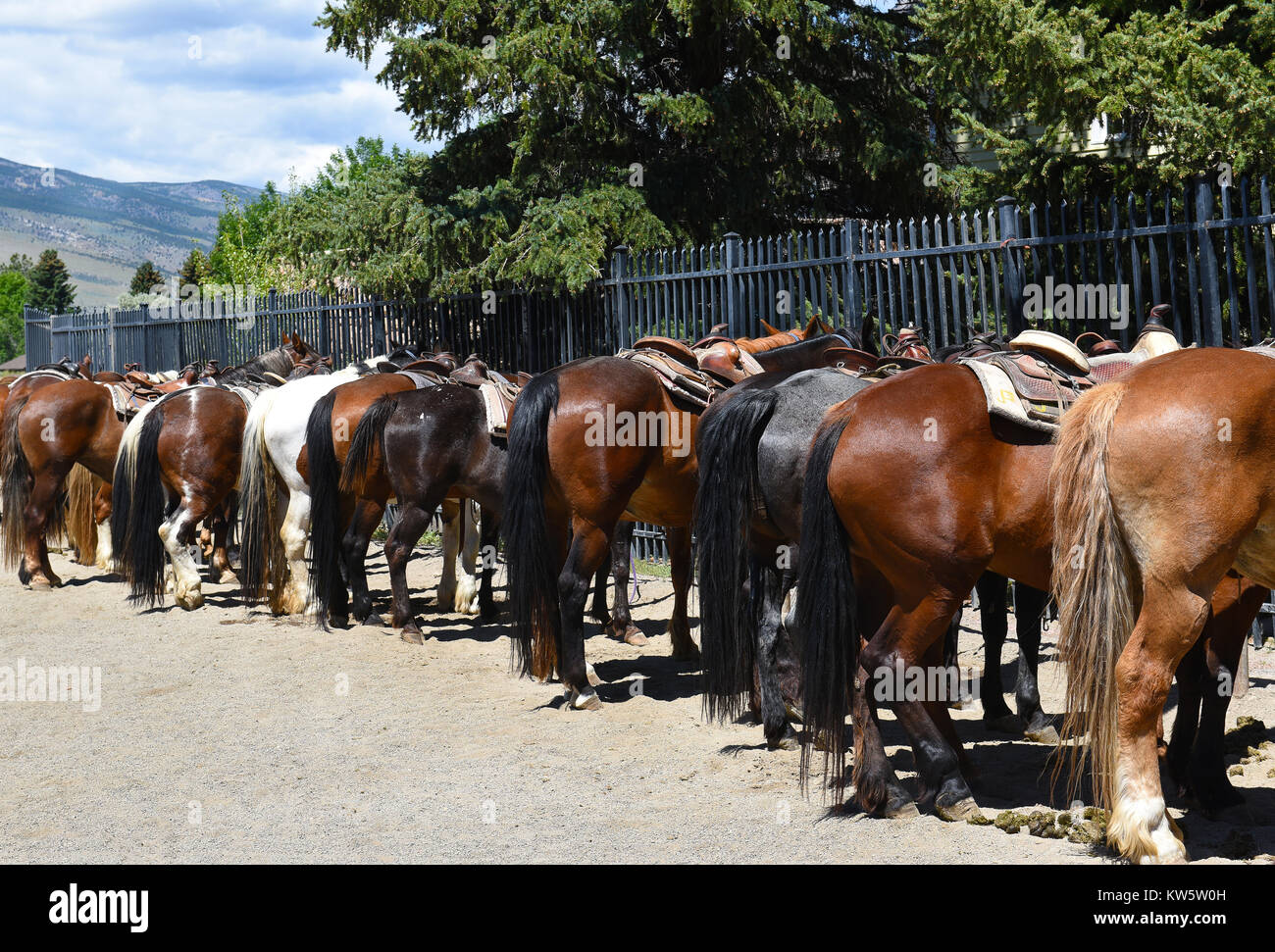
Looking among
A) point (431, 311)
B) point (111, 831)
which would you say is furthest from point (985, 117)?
point (111, 831)

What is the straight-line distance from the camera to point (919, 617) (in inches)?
176

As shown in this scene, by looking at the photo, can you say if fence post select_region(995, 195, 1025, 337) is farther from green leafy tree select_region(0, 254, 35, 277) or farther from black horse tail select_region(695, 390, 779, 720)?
green leafy tree select_region(0, 254, 35, 277)

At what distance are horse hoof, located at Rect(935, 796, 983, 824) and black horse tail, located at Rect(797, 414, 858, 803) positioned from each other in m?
0.44

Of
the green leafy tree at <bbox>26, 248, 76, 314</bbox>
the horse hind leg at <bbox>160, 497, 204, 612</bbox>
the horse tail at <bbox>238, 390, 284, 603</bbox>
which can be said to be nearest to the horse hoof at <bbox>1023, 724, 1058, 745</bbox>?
the horse tail at <bbox>238, 390, 284, 603</bbox>

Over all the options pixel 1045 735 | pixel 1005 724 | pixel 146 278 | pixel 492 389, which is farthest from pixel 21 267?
pixel 1045 735

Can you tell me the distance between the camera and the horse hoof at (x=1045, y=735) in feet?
19.0

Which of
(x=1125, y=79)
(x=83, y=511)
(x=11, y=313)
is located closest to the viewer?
(x=1125, y=79)

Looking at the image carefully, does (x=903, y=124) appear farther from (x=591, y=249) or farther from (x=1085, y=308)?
(x=1085, y=308)

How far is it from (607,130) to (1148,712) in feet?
40.8

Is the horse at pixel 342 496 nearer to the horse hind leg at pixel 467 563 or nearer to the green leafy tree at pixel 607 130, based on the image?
the horse hind leg at pixel 467 563

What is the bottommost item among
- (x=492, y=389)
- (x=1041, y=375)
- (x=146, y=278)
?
(x=1041, y=375)

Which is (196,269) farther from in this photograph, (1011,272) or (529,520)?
(529,520)

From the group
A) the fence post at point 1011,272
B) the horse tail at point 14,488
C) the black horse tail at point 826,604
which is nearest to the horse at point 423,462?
the fence post at point 1011,272

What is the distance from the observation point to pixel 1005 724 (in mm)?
6043
